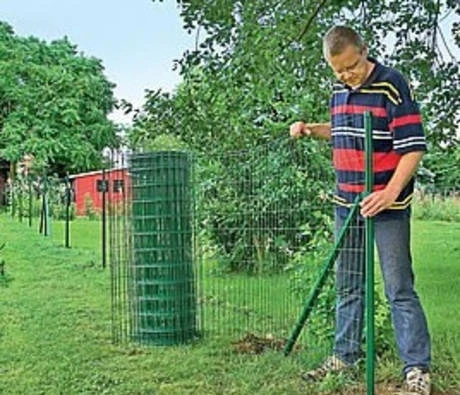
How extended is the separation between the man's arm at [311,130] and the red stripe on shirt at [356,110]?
0.19 meters

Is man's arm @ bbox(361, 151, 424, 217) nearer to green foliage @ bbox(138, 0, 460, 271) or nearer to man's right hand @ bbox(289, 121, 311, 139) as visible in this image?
man's right hand @ bbox(289, 121, 311, 139)

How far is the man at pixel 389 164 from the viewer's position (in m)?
2.99

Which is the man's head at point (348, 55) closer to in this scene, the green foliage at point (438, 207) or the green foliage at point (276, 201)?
the green foliage at point (276, 201)

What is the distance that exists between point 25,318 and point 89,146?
73.5ft

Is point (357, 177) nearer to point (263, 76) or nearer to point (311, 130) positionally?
point (311, 130)

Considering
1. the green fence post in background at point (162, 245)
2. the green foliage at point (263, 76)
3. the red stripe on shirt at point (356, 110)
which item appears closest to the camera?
the red stripe on shirt at point (356, 110)

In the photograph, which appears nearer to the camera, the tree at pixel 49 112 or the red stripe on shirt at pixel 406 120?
the red stripe on shirt at pixel 406 120

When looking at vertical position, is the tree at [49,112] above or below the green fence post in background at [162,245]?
above

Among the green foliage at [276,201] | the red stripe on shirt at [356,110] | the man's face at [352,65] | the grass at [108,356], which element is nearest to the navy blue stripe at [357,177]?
the red stripe on shirt at [356,110]

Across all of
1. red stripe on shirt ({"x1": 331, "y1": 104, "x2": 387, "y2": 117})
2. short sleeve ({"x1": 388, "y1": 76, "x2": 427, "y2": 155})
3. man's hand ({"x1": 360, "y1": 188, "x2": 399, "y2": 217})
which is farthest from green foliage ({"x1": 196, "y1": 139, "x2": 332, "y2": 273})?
short sleeve ({"x1": 388, "y1": 76, "x2": 427, "y2": 155})

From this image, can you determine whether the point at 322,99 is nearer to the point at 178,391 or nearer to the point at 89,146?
the point at 178,391

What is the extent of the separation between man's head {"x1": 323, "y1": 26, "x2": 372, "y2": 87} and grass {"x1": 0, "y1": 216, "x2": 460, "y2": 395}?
1.33 m

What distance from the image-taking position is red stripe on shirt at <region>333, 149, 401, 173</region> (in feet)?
10.1

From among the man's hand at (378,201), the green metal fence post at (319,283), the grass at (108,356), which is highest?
the man's hand at (378,201)
